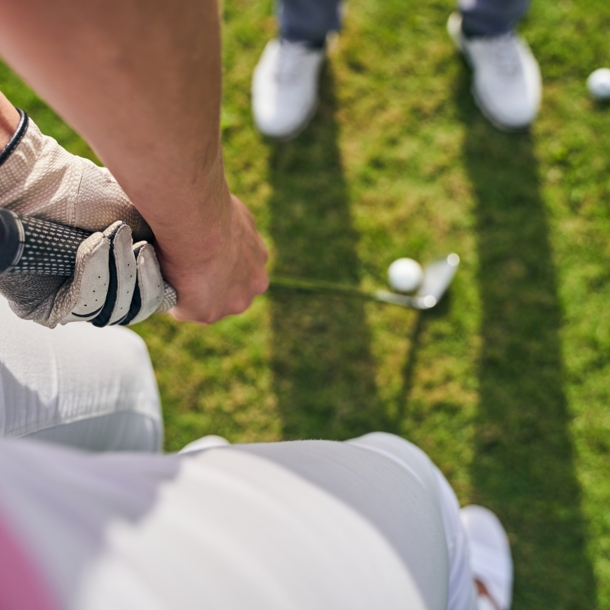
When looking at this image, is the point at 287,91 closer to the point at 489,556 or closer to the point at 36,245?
the point at 36,245

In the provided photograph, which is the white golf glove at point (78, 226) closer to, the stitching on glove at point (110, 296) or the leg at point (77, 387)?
the stitching on glove at point (110, 296)

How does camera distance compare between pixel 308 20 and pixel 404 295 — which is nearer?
pixel 308 20

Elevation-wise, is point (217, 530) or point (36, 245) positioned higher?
point (36, 245)

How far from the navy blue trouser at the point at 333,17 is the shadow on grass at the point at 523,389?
1.43 feet

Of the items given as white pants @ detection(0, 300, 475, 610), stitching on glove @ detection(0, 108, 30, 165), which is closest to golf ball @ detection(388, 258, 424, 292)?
white pants @ detection(0, 300, 475, 610)

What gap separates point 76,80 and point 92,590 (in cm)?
55

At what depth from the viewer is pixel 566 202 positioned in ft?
8.32

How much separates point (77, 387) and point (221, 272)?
45 centimetres

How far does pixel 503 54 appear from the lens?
2.58 metres

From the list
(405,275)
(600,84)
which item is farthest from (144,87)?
(600,84)

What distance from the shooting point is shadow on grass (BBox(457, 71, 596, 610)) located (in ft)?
7.25

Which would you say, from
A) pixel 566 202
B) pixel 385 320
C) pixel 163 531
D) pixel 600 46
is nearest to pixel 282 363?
pixel 385 320

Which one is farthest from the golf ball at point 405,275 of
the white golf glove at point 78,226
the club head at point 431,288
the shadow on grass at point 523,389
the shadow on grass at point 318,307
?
the white golf glove at point 78,226

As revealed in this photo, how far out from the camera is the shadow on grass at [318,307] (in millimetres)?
2348
